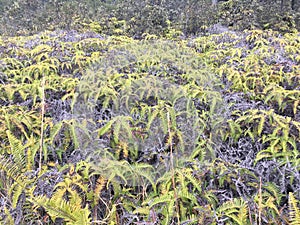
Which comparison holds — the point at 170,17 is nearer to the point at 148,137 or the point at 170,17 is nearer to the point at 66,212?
the point at 148,137

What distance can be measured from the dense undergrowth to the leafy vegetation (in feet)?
0.03

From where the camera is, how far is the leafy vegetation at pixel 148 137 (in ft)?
6.38

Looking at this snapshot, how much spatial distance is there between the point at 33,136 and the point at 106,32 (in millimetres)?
4076

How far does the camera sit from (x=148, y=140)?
2.55 m

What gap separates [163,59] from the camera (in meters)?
3.86

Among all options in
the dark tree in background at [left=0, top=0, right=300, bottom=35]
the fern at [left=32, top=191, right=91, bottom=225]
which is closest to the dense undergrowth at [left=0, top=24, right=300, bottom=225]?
the fern at [left=32, top=191, right=91, bottom=225]

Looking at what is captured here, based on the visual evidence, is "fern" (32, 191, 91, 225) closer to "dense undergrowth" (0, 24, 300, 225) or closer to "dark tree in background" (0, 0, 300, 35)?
"dense undergrowth" (0, 24, 300, 225)

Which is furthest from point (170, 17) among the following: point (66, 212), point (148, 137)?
point (66, 212)

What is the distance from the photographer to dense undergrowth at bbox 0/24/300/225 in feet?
6.37

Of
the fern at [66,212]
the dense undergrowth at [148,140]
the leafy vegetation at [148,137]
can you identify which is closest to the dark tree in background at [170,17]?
the leafy vegetation at [148,137]

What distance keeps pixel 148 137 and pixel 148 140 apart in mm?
29

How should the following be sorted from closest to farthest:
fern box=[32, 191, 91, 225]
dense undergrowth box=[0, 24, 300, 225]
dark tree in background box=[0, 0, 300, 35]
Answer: fern box=[32, 191, 91, 225] < dense undergrowth box=[0, 24, 300, 225] < dark tree in background box=[0, 0, 300, 35]

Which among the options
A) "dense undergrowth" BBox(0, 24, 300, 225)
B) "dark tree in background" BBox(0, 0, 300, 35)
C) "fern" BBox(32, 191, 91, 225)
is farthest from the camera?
"dark tree in background" BBox(0, 0, 300, 35)

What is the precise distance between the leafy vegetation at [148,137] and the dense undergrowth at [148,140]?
10 millimetres
